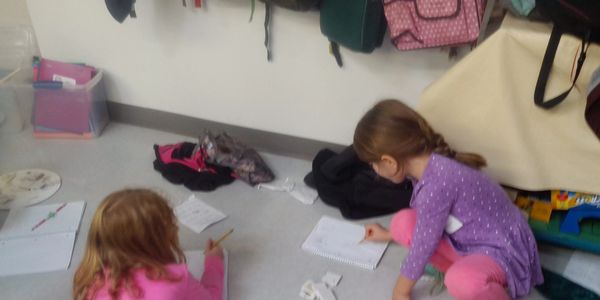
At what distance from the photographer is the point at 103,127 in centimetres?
259

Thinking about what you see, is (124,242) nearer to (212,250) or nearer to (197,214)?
(212,250)

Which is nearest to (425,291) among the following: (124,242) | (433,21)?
(433,21)

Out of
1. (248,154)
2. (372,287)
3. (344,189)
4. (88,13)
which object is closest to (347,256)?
(372,287)

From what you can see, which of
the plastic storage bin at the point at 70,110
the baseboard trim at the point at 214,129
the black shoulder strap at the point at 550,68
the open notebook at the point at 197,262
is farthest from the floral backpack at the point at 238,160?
the black shoulder strap at the point at 550,68

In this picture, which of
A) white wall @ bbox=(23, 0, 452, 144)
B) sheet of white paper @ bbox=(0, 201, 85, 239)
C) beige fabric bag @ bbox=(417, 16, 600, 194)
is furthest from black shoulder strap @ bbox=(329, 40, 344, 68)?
sheet of white paper @ bbox=(0, 201, 85, 239)

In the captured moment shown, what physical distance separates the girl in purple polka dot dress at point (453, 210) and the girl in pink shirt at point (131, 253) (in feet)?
1.97

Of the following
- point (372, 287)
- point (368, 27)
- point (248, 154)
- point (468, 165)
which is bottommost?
point (372, 287)

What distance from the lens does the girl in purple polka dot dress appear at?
1.46m

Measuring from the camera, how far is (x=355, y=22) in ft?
5.68

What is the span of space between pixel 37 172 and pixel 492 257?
1.79 metres

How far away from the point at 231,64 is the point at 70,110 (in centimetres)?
Result: 79

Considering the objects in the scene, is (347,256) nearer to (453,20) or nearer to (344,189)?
(344,189)

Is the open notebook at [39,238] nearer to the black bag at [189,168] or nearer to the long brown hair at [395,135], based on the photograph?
the black bag at [189,168]

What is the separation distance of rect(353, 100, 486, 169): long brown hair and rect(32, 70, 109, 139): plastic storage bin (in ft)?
4.76
